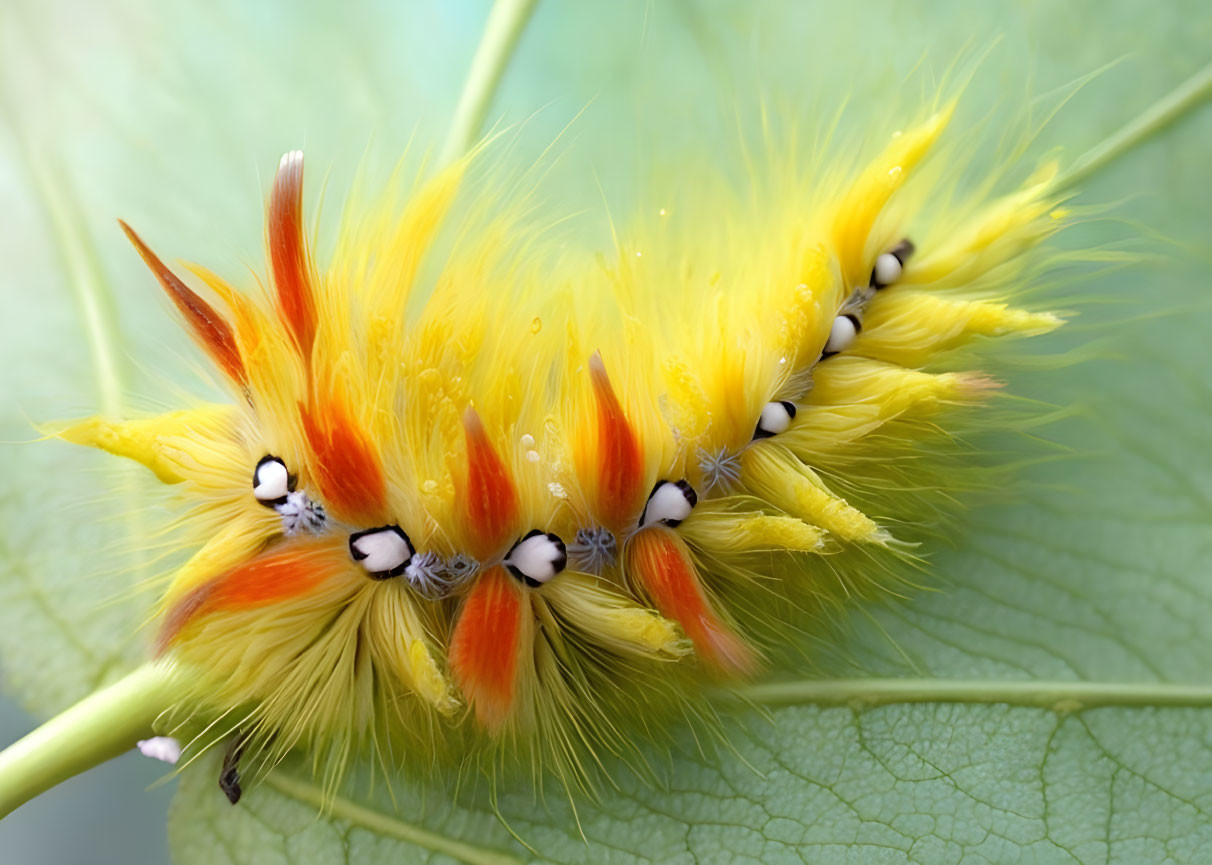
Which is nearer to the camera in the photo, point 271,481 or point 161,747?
point 271,481

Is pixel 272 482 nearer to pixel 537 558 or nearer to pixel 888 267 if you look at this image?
pixel 537 558

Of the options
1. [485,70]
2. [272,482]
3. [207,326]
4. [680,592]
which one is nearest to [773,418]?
[680,592]

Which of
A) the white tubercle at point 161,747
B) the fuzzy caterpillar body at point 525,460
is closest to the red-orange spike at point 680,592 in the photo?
the fuzzy caterpillar body at point 525,460

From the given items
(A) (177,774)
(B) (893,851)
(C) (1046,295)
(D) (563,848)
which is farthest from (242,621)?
(C) (1046,295)

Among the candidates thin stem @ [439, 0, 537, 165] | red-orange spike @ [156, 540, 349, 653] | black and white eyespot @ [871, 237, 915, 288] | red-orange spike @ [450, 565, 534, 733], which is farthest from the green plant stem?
black and white eyespot @ [871, 237, 915, 288]

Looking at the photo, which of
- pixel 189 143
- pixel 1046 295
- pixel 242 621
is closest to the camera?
pixel 242 621

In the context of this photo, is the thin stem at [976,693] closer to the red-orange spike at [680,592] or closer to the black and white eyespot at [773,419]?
the red-orange spike at [680,592]

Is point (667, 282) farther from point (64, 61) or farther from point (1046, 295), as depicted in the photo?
point (64, 61)
